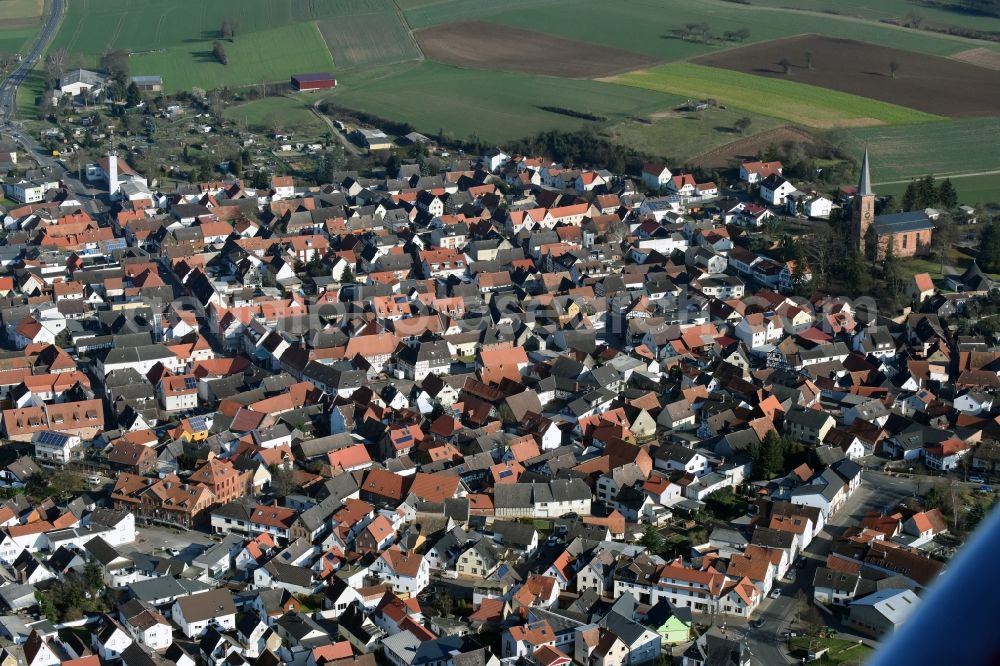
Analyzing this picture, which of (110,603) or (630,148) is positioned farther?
(630,148)

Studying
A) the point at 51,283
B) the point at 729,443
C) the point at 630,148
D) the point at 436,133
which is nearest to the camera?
the point at 729,443

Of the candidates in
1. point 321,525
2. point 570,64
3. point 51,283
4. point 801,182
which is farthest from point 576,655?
point 570,64

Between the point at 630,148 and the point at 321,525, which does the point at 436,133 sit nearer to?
the point at 630,148

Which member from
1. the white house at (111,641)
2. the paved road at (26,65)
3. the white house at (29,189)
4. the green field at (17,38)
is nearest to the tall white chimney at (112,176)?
the white house at (29,189)

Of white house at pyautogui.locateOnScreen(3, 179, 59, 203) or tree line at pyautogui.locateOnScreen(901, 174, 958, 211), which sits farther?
white house at pyautogui.locateOnScreen(3, 179, 59, 203)

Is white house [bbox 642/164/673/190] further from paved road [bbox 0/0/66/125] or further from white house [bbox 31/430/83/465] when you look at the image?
paved road [bbox 0/0/66/125]

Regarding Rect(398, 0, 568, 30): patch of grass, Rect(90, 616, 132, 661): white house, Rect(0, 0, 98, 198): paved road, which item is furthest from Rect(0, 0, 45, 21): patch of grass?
Rect(90, 616, 132, 661): white house

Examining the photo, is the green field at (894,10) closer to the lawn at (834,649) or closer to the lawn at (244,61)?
the lawn at (244,61)
